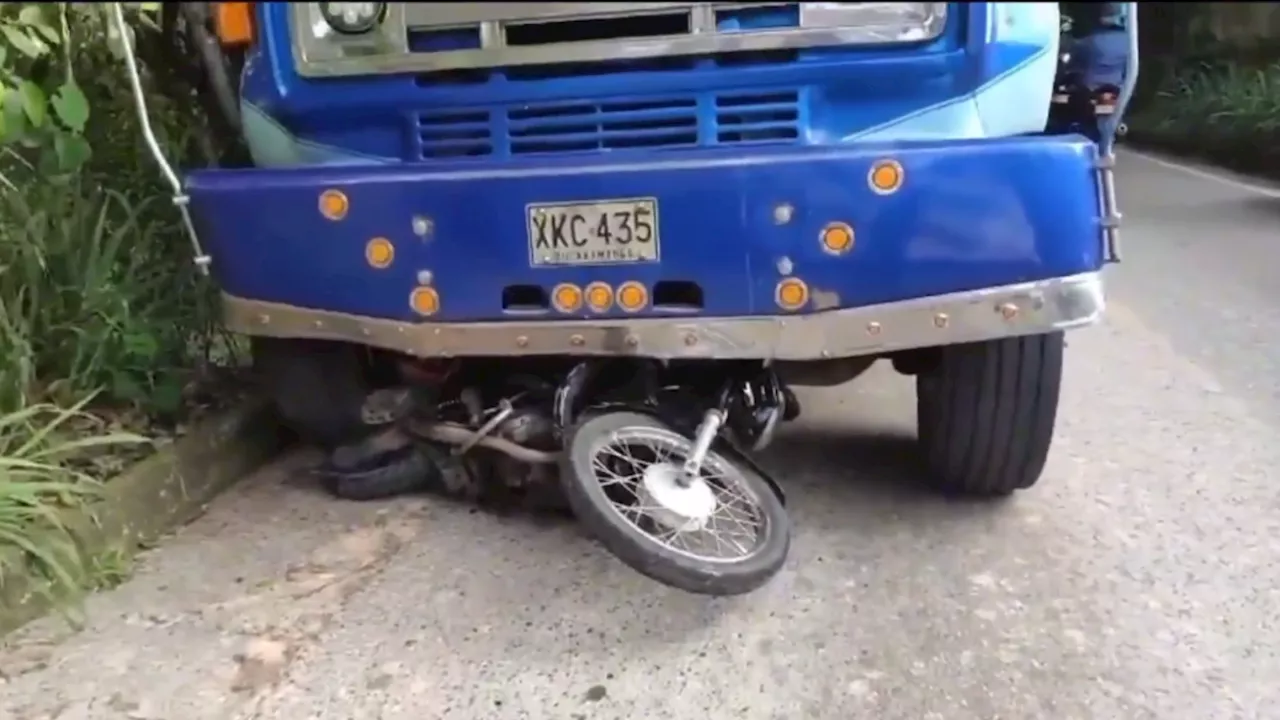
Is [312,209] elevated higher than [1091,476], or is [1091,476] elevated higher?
[312,209]

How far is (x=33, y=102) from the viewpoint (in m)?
2.80

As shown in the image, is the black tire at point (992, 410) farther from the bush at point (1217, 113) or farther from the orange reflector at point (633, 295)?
the bush at point (1217, 113)

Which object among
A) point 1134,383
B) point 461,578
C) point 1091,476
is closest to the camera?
point 461,578

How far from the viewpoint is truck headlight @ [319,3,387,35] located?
2.52m

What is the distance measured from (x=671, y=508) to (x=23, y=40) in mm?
1697

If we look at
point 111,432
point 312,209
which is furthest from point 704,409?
point 111,432

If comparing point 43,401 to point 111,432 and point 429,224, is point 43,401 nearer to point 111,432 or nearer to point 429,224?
point 111,432

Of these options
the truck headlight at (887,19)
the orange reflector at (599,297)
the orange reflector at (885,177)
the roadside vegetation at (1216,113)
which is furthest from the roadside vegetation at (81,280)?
the roadside vegetation at (1216,113)

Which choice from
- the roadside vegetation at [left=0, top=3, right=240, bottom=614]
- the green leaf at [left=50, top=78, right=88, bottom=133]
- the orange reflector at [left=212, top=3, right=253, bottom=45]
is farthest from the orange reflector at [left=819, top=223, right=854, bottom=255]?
the green leaf at [left=50, top=78, right=88, bottom=133]

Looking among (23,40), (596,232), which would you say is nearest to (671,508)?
(596,232)

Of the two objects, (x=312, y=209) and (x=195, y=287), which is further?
(x=195, y=287)

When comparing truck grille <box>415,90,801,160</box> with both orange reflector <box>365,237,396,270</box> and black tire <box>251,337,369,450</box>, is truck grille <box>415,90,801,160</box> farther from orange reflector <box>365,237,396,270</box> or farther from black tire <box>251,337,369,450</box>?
black tire <box>251,337,369,450</box>

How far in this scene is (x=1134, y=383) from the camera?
405cm

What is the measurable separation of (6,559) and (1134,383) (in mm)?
3069
